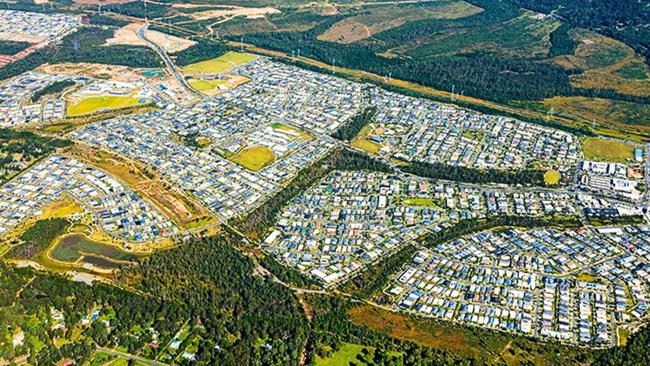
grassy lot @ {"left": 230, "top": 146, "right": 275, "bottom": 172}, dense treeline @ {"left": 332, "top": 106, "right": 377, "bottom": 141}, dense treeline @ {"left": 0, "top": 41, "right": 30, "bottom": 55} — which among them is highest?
dense treeline @ {"left": 332, "top": 106, "right": 377, "bottom": 141}

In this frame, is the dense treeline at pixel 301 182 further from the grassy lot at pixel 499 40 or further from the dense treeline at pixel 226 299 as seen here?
the grassy lot at pixel 499 40

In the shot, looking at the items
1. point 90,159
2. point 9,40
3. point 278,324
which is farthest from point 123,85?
point 278,324

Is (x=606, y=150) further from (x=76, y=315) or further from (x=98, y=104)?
Answer: (x=98, y=104)

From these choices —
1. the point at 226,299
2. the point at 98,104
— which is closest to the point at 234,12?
the point at 98,104

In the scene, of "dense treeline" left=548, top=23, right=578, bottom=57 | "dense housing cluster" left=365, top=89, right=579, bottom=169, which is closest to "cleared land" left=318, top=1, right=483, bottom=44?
"dense treeline" left=548, top=23, right=578, bottom=57

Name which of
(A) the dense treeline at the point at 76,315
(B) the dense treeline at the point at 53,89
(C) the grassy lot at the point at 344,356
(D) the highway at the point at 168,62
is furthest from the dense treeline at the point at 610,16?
(A) the dense treeline at the point at 76,315

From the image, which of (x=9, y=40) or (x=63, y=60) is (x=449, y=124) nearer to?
(x=63, y=60)

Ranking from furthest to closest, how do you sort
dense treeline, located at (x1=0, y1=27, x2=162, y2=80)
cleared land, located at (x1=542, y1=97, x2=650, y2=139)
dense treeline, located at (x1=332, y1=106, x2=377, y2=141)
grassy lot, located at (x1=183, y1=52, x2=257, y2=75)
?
1. dense treeline, located at (x1=0, y1=27, x2=162, y2=80)
2. grassy lot, located at (x1=183, y1=52, x2=257, y2=75)
3. cleared land, located at (x1=542, y1=97, x2=650, y2=139)
4. dense treeline, located at (x1=332, y1=106, x2=377, y2=141)

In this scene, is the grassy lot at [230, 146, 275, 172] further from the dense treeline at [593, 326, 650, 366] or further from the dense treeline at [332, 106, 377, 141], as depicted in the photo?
the dense treeline at [593, 326, 650, 366]
